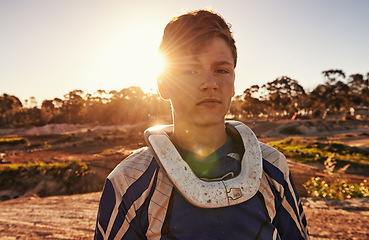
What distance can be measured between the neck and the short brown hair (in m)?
0.57

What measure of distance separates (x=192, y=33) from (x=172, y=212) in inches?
49.2

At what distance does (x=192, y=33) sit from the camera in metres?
1.54

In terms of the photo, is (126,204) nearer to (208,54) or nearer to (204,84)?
(204,84)

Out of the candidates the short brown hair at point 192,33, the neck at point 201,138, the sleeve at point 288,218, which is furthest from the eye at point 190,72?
the sleeve at point 288,218

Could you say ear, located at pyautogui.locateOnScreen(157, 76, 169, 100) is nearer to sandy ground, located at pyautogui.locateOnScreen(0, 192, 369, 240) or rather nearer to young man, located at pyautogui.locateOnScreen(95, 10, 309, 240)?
young man, located at pyautogui.locateOnScreen(95, 10, 309, 240)

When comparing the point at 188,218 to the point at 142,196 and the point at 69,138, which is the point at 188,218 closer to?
the point at 142,196

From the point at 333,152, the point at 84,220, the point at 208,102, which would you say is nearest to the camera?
the point at 208,102

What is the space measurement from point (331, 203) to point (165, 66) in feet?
21.1

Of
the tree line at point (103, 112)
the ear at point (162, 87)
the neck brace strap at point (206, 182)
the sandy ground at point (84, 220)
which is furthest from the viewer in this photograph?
the tree line at point (103, 112)

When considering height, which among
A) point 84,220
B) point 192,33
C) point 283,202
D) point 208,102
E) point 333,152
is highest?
point 192,33

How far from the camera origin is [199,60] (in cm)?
147

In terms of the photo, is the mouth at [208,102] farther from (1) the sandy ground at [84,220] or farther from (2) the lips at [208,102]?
(1) the sandy ground at [84,220]

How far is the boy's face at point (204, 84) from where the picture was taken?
144cm

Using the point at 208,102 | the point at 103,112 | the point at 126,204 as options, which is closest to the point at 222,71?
the point at 208,102
